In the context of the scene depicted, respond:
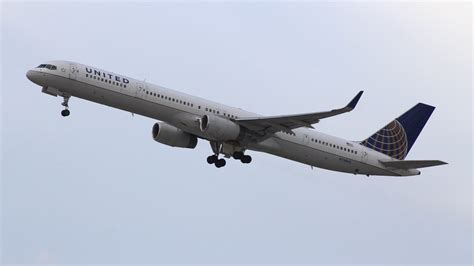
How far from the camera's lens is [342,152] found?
61.1 metres

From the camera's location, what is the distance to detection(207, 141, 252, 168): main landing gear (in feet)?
198

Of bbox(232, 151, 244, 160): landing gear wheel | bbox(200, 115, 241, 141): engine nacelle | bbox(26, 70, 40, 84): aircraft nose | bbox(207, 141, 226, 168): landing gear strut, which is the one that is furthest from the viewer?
bbox(207, 141, 226, 168): landing gear strut

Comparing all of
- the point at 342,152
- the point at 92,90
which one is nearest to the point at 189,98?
the point at 92,90

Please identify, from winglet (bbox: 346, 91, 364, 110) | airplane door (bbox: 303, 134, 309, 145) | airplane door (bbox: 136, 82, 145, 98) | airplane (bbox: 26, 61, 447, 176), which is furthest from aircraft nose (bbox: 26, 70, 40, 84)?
winglet (bbox: 346, 91, 364, 110)

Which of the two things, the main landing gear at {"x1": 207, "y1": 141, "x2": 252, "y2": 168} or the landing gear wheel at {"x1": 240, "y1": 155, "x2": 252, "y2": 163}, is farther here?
the landing gear wheel at {"x1": 240, "y1": 155, "x2": 252, "y2": 163}

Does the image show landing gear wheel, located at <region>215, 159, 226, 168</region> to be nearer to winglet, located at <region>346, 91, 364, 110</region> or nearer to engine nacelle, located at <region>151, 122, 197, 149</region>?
engine nacelle, located at <region>151, 122, 197, 149</region>

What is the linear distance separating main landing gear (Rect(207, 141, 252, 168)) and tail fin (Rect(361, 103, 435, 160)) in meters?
8.18

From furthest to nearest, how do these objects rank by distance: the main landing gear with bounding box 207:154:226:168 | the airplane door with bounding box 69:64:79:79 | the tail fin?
1. the tail fin
2. the main landing gear with bounding box 207:154:226:168
3. the airplane door with bounding box 69:64:79:79

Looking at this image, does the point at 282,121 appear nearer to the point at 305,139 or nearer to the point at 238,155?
the point at 305,139

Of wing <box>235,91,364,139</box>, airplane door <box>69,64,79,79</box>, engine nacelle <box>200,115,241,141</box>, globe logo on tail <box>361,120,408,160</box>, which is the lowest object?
engine nacelle <box>200,115,241,141</box>

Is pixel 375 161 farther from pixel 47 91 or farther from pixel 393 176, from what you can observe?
pixel 47 91

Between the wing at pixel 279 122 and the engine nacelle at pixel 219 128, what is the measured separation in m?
0.62

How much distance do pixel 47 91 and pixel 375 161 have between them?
70.0 feet

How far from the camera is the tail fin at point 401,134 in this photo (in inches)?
2500
